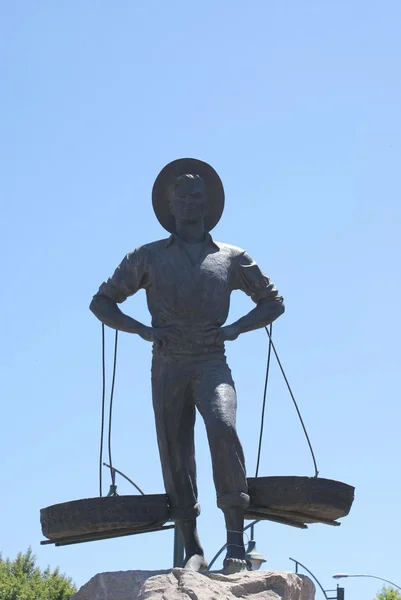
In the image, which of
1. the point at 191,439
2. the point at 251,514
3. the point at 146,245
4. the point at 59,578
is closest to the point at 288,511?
the point at 251,514

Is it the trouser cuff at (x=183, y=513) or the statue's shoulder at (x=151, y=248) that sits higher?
the statue's shoulder at (x=151, y=248)

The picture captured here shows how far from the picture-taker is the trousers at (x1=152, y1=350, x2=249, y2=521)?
32.8 ft

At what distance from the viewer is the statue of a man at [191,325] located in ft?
32.4

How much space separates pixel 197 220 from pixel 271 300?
2.85 feet

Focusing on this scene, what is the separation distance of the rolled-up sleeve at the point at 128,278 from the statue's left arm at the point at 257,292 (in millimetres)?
737

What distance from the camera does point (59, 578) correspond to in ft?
98.9

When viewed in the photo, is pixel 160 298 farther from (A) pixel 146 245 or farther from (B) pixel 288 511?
(B) pixel 288 511

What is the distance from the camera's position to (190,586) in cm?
912

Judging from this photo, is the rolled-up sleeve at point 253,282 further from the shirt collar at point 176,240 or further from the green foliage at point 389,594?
the green foliage at point 389,594

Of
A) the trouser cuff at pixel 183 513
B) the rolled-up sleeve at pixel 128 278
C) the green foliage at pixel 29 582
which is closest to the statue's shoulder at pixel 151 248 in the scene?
the rolled-up sleeve at pixel 128 278

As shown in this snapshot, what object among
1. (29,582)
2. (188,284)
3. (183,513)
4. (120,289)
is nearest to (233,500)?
(183,513)

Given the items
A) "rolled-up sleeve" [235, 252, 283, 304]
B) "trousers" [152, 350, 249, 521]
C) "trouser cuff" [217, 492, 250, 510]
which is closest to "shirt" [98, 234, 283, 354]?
"rolled-up sleeve" [235, 252, 283, 304]

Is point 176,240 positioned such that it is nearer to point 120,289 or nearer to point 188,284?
point 188,284

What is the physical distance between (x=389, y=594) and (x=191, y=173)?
69.0ft
